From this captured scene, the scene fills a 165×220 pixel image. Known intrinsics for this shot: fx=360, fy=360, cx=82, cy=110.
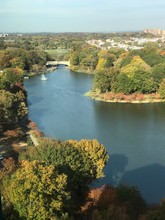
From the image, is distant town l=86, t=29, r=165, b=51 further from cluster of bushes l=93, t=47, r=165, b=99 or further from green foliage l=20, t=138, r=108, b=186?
green foliage l=20, t=138, r=108, b=186

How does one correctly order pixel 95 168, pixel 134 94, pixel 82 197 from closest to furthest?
pixel 82 197, pixel 95 168, pixel 134 94

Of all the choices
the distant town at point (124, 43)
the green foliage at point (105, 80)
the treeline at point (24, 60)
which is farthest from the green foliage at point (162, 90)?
the distant town at point (124, 43)

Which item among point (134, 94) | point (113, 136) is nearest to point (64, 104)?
point (134, 94)

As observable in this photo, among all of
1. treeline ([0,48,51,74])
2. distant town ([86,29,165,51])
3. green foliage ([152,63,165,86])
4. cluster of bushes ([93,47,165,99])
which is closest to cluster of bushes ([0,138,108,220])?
cluster of bushes ([93,47,165,99])

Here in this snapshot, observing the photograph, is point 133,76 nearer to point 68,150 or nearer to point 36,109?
point 36,109

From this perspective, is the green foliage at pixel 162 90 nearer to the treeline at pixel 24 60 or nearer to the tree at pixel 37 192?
the treeline at pixel 24 60

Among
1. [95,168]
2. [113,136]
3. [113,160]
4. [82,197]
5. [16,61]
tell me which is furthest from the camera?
[16,61]
